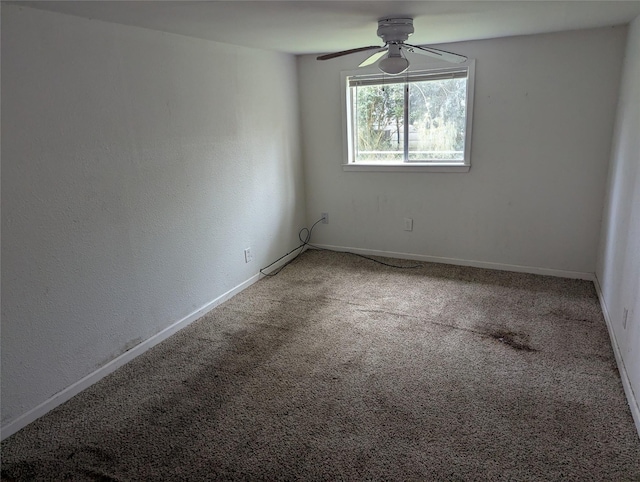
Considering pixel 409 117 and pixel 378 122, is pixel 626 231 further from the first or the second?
pixel 378 122

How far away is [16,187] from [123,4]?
3.19ft

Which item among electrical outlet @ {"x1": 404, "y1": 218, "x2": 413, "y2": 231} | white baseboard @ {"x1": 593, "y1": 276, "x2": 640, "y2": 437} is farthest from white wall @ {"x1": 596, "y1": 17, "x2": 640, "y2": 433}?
electrical outlet @ {"x1": 404, "y1": 218, "x2": 413, "y2": 231}

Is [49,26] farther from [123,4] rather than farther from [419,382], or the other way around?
[419,382]

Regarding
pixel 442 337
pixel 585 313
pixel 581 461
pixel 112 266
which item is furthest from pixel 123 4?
pixel 585 313

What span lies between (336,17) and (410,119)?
1.76 meters

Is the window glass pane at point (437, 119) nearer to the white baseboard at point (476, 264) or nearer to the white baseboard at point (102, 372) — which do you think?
the white baseboard at point (476, 264)

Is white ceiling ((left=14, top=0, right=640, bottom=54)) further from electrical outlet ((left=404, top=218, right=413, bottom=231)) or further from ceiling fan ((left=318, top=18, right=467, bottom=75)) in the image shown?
electrical outlet ((left=404, top=218, right=413, bottom=231))

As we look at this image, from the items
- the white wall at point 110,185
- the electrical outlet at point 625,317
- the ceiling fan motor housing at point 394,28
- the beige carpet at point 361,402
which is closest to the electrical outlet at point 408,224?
the beige carpet at point 361,402

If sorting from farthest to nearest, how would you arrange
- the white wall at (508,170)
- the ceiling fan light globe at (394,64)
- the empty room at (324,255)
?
1. the white wall at (508,170)
2. the ceiling fan light globe at (394,64)
3. the empty room at (324,255)

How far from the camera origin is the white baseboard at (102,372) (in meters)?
2.08

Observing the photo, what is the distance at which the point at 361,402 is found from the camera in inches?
86.9

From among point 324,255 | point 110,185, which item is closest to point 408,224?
point 324,255

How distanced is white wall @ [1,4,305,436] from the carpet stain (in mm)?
2044

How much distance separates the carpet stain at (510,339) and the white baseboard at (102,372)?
2028 millimetres
